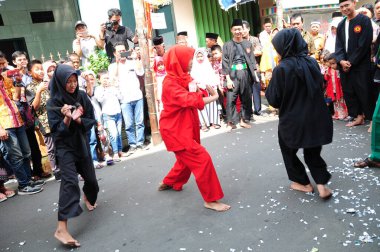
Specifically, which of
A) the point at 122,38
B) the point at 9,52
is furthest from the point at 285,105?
the point at 9,52

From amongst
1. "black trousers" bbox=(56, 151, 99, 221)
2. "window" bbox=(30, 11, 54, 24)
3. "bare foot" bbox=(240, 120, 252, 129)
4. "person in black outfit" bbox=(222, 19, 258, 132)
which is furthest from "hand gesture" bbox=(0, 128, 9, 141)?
A: "window" bbox=(30, 11, 54, 24)

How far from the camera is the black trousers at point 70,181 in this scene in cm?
327

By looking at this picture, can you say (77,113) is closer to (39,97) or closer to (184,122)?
(184,122)

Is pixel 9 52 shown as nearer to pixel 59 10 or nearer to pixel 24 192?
pixel 59 10

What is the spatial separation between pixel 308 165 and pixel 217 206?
1037 mm

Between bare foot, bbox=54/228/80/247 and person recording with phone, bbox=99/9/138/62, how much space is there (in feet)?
13.0

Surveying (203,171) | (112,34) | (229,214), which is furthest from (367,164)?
(112,34)

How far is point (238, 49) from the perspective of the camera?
21.8ft

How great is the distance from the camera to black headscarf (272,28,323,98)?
3.17 meters

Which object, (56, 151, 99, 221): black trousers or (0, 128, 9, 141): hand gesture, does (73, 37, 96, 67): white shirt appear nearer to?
(0, 128, 9, 141): hand gesture

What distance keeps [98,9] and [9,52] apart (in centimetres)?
272

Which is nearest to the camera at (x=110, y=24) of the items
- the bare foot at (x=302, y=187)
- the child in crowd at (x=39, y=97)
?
the child in crowd at (x=39, y=97)

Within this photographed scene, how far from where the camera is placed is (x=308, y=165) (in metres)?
3.49

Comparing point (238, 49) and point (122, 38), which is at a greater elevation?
point (122, 38)
